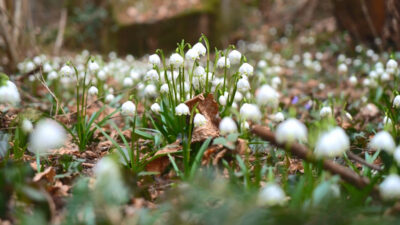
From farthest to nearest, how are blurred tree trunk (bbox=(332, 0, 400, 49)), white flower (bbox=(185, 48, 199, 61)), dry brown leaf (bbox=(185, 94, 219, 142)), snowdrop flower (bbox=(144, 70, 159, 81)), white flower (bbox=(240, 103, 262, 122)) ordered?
blurred tree trunk (bbox=(332, 0, 400, 49)) → snowdrop flower (bbox=(144, 70, 159, 81)) → dry brown leaf (bbox=(185, 94, 219, 142)) → white flower (bbox=(185, 48, 199, 61)) → white flower (bbox=(240, 103, 262, 122))

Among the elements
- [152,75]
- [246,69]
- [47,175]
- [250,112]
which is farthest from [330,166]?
[47,175]

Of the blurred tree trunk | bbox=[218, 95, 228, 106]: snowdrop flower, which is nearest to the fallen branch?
bbox=[218, 95, 228, 106]: snowdrop flower

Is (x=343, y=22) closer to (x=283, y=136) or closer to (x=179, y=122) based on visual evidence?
(x=179, y=122)

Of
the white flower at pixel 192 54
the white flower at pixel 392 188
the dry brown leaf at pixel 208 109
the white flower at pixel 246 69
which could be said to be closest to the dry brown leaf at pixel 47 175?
the dry brown leaf at pixel 208 109

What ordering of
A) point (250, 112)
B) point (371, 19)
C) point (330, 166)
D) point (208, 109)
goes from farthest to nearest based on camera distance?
point (371, 19)
point (208, 109)
point (250, 112)
point (330, 166)

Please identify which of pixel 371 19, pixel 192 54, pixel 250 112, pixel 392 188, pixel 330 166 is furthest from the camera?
pixel 371 19

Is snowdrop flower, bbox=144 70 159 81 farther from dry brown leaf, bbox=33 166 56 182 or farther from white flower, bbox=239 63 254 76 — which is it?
dry brown leaf, bbox=33 166 56 182

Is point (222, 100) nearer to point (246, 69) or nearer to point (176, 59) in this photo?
point (246, 69)

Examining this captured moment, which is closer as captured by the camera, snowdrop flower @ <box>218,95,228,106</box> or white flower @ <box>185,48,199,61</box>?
white flower @ <box>185,48,199,61</box>

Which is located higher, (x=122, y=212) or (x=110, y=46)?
(x=110, y=46)

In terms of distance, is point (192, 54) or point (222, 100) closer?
point (192, 54)

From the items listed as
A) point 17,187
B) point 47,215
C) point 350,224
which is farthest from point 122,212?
point 350,224
